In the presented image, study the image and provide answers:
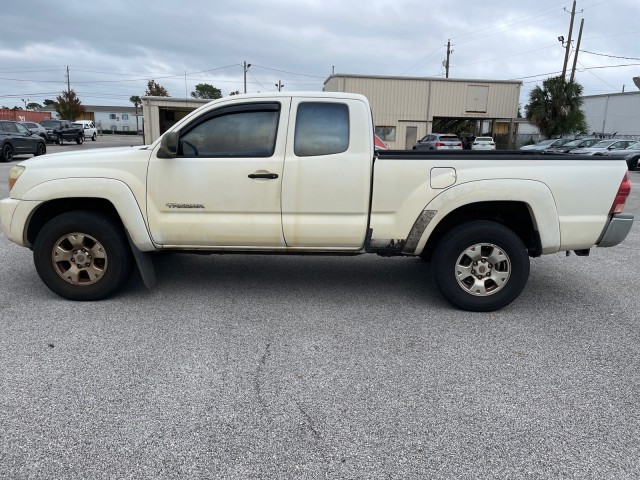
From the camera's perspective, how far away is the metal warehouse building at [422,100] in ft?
106

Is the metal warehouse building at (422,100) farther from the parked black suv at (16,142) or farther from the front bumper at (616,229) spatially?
the front bumper at (616,229)

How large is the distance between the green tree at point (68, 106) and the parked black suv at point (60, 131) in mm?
34676

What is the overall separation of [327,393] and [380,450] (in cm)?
63

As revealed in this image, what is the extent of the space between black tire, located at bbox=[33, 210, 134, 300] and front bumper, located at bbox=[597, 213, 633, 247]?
172 inches

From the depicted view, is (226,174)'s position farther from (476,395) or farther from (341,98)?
(476,395)

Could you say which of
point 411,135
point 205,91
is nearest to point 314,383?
point 411,135

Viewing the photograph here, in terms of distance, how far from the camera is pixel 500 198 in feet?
14.1

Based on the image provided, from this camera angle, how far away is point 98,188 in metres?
4.44

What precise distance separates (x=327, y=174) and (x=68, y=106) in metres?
73.7

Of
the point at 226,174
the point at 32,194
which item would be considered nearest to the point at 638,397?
the point at 226,174

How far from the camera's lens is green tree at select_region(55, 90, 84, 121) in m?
67.3

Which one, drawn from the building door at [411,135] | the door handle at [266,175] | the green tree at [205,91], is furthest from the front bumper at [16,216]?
the green tree at [205,91]

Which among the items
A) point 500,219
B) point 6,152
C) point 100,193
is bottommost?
point 6,152

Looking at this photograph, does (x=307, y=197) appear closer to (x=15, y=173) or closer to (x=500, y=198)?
(x=500, y=198)
